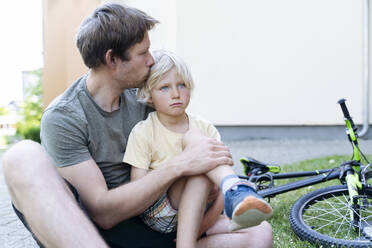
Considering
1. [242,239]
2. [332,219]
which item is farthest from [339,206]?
[242,239]

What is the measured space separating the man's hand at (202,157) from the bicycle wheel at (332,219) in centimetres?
101

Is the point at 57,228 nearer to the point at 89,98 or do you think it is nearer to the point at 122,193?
the point at 122,193

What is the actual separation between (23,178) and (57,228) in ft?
0.85

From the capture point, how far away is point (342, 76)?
654 centimetres

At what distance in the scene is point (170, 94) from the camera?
7.07 ft

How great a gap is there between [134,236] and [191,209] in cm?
42

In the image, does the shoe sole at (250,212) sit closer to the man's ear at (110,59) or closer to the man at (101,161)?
the man at (101,161)

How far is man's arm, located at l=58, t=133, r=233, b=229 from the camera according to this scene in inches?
75.0

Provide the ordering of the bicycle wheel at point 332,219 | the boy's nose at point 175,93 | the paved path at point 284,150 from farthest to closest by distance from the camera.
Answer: the paved path at point 284,150 → the bicycle wheel at point 332,219 → the boy's nose at point 175,93

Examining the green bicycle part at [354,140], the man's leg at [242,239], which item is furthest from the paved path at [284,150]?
the man's leg at [242,239]

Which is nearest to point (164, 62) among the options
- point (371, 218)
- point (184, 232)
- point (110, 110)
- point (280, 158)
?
point (110, 110)

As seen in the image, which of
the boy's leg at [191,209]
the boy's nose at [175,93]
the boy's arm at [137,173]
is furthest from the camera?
the boy's nose at [175,93]

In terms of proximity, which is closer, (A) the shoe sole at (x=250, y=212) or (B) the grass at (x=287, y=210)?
(A) the shoe sole at (x=250, y=212)

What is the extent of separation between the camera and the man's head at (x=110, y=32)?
83.2 inches
